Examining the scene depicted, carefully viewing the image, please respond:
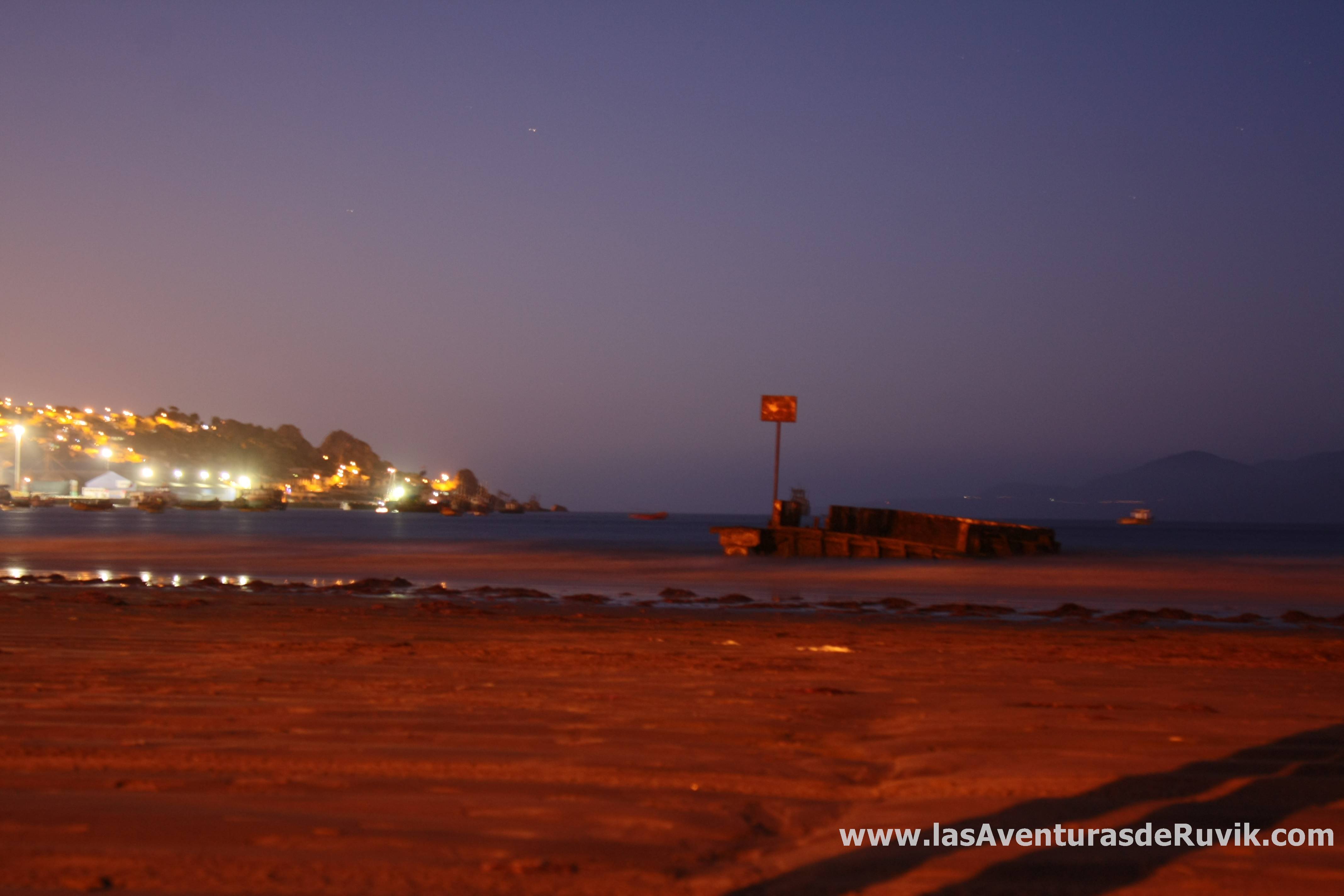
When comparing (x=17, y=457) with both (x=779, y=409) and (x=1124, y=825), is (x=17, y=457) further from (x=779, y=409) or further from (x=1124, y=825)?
(x=1124, y=825)

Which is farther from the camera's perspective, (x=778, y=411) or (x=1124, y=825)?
(x=778, y=411)

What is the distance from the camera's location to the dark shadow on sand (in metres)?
3.43

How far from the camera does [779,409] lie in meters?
37.8

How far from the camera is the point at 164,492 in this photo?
159875 millimetres

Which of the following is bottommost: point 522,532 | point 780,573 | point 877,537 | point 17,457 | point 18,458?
point 522,532

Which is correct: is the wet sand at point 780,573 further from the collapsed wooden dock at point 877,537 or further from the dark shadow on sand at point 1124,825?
the dark shadow on sand at point 1124,825

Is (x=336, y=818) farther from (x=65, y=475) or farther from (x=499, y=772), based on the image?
(x=65, y=475)

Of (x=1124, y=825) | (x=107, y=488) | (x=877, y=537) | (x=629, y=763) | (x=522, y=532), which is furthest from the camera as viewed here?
(x=107, y=488)

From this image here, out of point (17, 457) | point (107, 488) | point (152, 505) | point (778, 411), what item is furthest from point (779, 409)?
point (107, 488)

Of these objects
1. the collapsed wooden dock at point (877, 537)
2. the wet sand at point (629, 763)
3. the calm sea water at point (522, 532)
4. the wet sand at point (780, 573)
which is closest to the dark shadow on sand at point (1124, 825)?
the wet sand at point (629, 763)

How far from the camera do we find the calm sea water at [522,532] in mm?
53969

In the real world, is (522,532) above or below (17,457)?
below

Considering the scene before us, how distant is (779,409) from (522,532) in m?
53.3

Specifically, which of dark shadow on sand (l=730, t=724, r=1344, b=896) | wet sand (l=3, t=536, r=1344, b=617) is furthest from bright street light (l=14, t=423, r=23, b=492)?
dark shadow on sand (l=730, t=724, r=1344, b=896)
